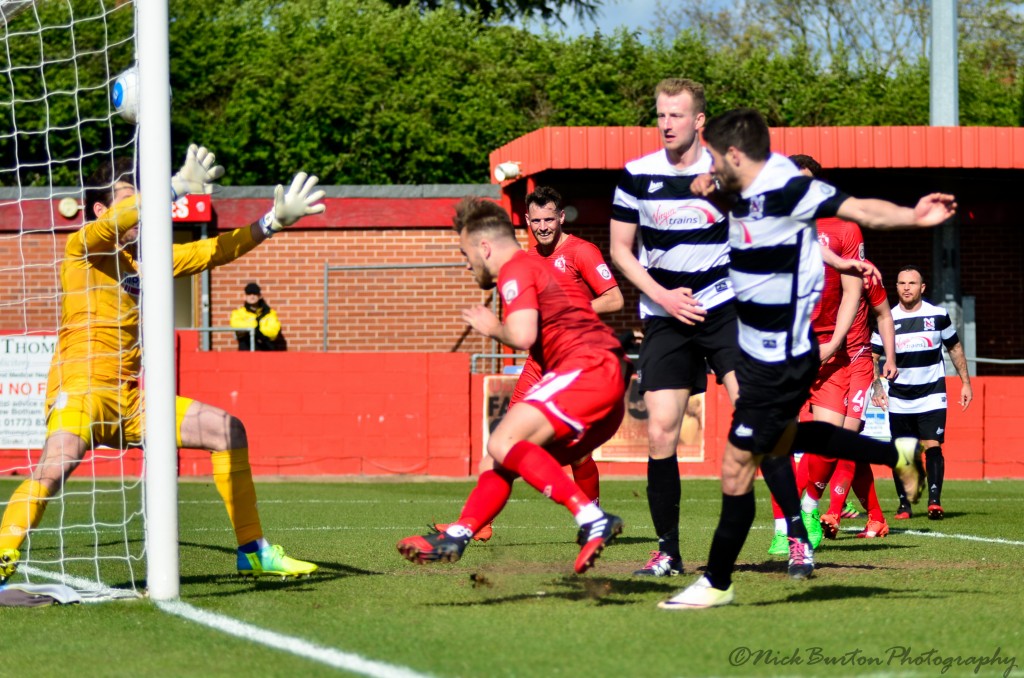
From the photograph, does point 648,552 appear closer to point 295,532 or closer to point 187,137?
point 295,532

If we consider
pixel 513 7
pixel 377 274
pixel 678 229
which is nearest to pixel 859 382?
pixel 678 229

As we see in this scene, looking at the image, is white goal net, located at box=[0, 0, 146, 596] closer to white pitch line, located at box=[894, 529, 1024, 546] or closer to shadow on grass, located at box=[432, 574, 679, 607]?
shadow on grass, located at box=[432, 574, 679, 607]

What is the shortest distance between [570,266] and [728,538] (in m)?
3.04

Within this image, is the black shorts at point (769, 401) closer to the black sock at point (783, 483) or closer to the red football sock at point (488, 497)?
the red football sock at point (488, 497)

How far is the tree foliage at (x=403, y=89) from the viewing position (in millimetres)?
30500

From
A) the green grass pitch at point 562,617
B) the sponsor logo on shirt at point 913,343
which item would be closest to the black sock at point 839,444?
the green grass pitch at point 562,617

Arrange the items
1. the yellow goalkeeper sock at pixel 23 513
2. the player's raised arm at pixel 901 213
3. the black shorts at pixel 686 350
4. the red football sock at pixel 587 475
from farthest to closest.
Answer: the red football sock at pixel 587 475 < the black shorts at pixel 686 350 < the yellow goalkeeper sock at pixel 23 513 < the player's raised arm at pixel 901 213

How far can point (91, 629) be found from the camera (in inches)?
218

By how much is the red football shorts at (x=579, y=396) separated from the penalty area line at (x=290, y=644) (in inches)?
57.8

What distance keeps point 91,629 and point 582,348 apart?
2333mm

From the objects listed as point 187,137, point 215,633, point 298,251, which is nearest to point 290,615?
point 215,633

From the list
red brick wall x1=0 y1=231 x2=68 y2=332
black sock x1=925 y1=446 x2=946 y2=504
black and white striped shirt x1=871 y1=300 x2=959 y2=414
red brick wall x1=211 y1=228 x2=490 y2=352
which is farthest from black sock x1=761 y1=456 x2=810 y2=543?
red brick wall x1=0 y1=231 x2=68 y2=332

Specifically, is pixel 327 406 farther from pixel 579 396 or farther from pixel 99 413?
pixel 579 396

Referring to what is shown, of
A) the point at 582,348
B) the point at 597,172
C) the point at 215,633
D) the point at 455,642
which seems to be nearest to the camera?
the point at 455,642
